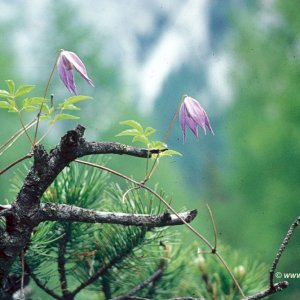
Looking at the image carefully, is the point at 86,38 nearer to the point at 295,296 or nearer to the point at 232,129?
the point at 232,129

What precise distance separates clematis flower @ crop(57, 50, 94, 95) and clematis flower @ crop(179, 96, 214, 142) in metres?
0.07

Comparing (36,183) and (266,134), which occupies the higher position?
(266,134)

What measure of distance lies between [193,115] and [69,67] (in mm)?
91

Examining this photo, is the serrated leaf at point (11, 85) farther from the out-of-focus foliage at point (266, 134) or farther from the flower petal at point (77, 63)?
the out-of-focus foliage at point (266, 134)

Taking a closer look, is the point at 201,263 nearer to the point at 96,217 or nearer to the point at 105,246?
the point at 105,246

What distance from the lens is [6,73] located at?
3133 mm

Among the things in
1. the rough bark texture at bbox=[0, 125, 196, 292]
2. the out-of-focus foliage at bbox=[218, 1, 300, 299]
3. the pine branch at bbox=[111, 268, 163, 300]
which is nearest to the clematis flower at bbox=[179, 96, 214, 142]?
the rough bark texture at bbox=[0, 125, 196, 292]

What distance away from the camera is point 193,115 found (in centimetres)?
39

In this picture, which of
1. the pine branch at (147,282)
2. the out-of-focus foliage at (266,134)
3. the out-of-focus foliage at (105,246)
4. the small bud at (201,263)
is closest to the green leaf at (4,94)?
the out-of-focus foliage at (105,246)

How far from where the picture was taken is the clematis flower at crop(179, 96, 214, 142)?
386mm

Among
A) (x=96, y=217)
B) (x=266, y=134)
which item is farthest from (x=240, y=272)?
(x=266, y=134)

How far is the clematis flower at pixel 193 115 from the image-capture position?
386 mm

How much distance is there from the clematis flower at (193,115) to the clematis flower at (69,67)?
0.07 metres

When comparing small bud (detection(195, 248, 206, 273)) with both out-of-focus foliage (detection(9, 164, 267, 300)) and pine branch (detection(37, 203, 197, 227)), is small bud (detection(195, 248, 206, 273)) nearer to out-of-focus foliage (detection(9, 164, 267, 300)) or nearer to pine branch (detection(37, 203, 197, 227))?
out-of-focus foliage (detection(9, 164, 267, 300))
